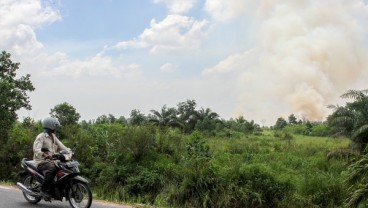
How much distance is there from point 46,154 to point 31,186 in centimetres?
112

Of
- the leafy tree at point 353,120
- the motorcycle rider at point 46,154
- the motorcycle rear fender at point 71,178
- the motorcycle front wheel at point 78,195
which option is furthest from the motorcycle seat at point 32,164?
the leafy tree at point 353,120

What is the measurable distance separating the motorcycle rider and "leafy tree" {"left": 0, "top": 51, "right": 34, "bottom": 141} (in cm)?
994

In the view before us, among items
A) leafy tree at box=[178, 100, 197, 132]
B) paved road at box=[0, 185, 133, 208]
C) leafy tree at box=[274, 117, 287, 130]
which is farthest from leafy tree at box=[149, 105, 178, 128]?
paved road at box=[0, 185, 133, 208]

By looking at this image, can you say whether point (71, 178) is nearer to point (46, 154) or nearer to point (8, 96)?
point (46, 154)

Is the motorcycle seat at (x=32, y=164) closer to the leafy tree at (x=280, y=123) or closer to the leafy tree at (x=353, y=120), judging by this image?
the leafy tree at (x=353, y=120)

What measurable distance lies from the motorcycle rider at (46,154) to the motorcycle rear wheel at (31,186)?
0.40 m

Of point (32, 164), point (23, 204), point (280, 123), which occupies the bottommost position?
point (23, 204)

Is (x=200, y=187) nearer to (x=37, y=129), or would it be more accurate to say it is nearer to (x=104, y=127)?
(x=104, y=127)

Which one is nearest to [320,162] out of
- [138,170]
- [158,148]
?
[158,148]

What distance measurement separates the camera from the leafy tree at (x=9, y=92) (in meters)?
17.6

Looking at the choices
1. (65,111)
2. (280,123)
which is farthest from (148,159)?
(280,123)

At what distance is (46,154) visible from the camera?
27.8 ft

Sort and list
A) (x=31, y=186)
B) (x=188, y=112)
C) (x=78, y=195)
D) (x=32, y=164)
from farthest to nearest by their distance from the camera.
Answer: (x=188, y=112), (x=31, y=186), (x=32, y=164), (x=78, y=195)

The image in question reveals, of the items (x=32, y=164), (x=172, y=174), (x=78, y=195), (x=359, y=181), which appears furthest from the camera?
(x=172, y=174)
